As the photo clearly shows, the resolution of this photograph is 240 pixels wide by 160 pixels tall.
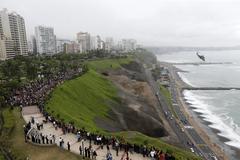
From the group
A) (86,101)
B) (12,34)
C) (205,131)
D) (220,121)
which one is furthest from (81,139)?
(12,34)

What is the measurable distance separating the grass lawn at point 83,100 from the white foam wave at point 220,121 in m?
26.9

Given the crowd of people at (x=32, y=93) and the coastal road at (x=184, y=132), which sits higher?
the crowd of people at (x=32, y=93)

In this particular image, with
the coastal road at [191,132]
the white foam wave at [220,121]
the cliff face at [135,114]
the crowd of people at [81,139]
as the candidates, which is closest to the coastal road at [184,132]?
the coastal road at [191,132]

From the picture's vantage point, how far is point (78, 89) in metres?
70.3

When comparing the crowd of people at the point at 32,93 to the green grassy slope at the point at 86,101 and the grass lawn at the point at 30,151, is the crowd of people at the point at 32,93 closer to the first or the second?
the green grassy slope at the point at 86,101

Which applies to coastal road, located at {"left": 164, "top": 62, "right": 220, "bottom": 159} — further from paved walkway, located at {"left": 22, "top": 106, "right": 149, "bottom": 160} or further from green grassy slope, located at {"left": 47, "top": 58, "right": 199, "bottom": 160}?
paved walkway, located at {"left": 22, "top": 106, "right": 149, "bottom": 160}

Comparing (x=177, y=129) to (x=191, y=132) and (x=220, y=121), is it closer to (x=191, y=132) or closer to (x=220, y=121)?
(x=191, y=132)

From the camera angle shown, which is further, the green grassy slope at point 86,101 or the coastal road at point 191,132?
the coastal road at point 191,132

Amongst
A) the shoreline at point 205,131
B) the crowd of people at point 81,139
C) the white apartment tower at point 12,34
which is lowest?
the shoreline at point 205,131

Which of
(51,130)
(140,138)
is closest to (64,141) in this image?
(51,130)

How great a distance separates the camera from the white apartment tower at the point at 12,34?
15525 centimetres

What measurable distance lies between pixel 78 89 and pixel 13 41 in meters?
106

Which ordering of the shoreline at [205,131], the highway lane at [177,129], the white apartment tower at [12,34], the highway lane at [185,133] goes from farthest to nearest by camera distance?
the white apartment tower at [12,34] → the highway lane at [177,129] → the shoreline at [205,131] → the highway lane at [185,133]

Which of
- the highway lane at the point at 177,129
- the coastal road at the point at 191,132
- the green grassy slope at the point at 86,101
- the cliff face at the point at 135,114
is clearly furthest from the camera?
the cliff face at the point at 135,114
